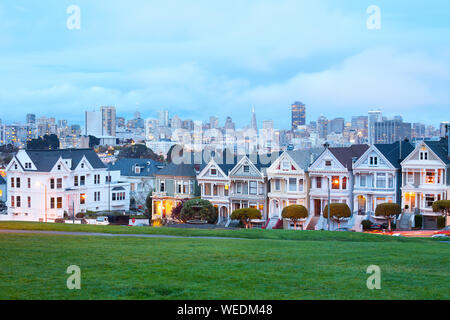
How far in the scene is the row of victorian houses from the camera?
59.4 metres

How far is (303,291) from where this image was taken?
17.8 m

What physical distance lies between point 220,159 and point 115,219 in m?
13.6

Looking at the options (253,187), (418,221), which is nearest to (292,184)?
(253,187)

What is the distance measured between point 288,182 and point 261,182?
319 centimetres

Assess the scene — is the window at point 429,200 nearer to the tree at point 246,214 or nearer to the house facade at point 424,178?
the house facade at point 424,178

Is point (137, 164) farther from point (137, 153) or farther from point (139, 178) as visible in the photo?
point (137, 153)

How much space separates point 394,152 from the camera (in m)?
61.9

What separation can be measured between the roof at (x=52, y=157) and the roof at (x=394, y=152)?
35238 mm

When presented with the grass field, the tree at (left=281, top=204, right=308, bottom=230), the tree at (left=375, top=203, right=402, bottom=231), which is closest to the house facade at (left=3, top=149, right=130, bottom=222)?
the tree at (left=281, top=204, right=308, bottom=230)

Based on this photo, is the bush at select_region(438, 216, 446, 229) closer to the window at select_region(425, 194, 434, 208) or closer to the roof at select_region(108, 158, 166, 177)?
the window at select_region(425, 194, 434, 208)

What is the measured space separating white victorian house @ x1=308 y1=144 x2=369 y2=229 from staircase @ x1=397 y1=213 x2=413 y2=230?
18.9 ft

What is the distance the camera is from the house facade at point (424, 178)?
191 feet

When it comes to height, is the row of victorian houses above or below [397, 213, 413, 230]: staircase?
above
